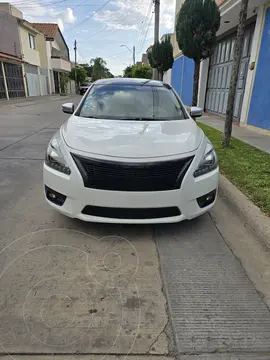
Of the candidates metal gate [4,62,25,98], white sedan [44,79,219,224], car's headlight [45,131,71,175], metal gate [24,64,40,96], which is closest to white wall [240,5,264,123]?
white sedan [44,79,219,224]

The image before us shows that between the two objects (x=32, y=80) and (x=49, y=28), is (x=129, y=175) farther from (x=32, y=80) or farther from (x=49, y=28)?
(x=49, y=28)

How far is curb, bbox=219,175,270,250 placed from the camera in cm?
287

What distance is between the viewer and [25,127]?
9953 mm

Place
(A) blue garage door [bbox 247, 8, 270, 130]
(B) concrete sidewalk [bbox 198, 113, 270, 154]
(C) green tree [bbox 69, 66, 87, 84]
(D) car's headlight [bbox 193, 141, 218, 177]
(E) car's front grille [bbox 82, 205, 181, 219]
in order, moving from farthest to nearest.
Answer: (C) green tree [bbox 69, 66, 87, 84] → (A) blue garage door [bbox 247, 8, 270, 130] → (B) concrete sidewalk [bbox 198, 113, 270, 154] → (D) car's headlight [bbox 193, 141, 218, 177] → (E) car's front grille [bbox 82, 205, 181, 219]

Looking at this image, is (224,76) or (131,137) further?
(224,76)

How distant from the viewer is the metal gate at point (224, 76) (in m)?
10.4

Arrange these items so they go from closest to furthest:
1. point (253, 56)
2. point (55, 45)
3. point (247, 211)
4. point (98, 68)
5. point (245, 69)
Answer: point (247, 211)
point (253, 56)
point (245, 69)
point (55, 45)
point (98, 68)

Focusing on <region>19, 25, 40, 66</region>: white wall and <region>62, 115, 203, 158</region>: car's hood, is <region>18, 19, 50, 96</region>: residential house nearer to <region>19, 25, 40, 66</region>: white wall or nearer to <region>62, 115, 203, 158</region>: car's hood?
<region>19, 25, 40, 66</region>: white wall

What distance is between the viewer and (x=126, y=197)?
98.9 inches

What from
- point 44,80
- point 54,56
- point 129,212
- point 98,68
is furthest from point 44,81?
point 98,68

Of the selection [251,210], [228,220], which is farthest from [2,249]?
[251,210]

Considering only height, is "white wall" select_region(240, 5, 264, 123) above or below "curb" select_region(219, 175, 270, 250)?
above

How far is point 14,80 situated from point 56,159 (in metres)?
25.8

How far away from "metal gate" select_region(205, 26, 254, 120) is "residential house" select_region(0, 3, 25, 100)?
16.5 m
